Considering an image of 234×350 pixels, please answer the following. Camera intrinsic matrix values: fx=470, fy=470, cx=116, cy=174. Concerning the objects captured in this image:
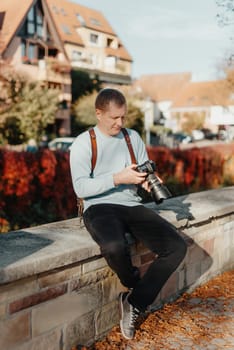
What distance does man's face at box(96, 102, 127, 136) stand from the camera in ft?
10.5

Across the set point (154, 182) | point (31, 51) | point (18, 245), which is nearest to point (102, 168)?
point (154, 182)

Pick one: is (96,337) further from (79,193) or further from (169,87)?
(169,87)

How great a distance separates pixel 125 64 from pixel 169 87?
24.5 m

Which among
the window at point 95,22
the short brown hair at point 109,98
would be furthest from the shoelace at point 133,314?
the window at point 95,22

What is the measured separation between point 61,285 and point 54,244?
26cm

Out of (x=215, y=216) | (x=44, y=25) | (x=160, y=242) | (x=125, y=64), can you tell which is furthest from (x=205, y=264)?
(x=125, y=64)

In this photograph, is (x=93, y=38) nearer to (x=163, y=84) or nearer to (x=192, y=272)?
(x=163, y=84)

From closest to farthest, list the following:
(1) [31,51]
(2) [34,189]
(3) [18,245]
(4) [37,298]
A: (4) [37,298], (3) [18,245], (2) [34,189], (1) [31,51]

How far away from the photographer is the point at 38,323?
254 cm

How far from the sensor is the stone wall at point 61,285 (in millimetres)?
2402

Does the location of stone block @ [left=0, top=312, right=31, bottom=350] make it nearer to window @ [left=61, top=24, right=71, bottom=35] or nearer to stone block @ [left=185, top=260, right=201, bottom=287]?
stone block @ [left=185, top=260, right=201, bottom=287]

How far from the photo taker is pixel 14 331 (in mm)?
2414

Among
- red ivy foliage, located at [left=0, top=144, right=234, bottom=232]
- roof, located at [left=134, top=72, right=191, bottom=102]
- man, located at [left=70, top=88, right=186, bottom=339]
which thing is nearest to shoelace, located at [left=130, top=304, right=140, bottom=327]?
man, located at [left=70, top=88, right=186, bottom=339]

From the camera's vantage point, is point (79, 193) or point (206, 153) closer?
point (79, 193)
